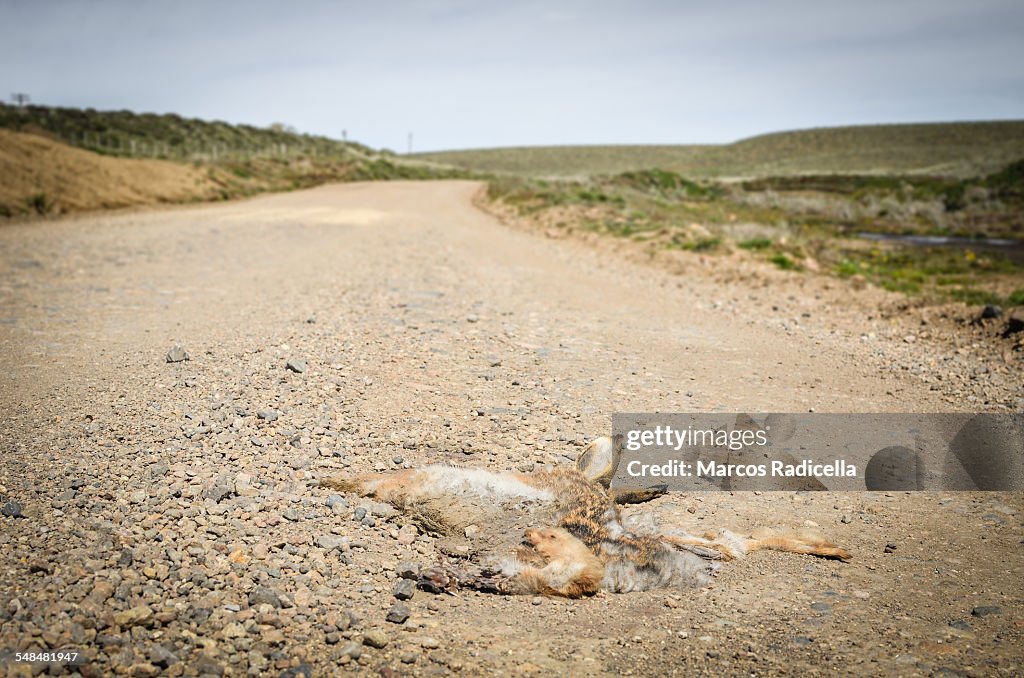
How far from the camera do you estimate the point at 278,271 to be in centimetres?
880

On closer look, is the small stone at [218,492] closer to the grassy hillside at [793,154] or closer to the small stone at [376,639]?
the small stone at [376,639]

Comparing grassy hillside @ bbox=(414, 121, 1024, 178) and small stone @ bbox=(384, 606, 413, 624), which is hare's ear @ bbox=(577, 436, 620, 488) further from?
grassy hillside @ bbox=(414, 121, 1024, 178)

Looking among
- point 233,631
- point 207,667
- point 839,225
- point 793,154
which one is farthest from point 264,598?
point 793,154

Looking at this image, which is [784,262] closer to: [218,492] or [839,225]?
[218,492]

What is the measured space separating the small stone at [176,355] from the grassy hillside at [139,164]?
36.4ft

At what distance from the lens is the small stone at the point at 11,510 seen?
9.89 feet

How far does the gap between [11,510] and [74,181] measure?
52.3ft

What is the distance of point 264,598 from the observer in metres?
2.73

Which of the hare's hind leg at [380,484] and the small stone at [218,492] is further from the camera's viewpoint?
the hare's hind leg at [380,484]

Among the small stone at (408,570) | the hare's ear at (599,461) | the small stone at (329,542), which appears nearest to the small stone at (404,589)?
the small stone at (408,570)

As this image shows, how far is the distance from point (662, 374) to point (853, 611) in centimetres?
275

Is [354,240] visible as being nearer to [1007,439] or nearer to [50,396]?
[50,396]

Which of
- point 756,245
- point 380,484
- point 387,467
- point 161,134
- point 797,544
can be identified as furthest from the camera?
point 161,134

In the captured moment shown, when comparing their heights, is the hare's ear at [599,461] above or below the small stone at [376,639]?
above
